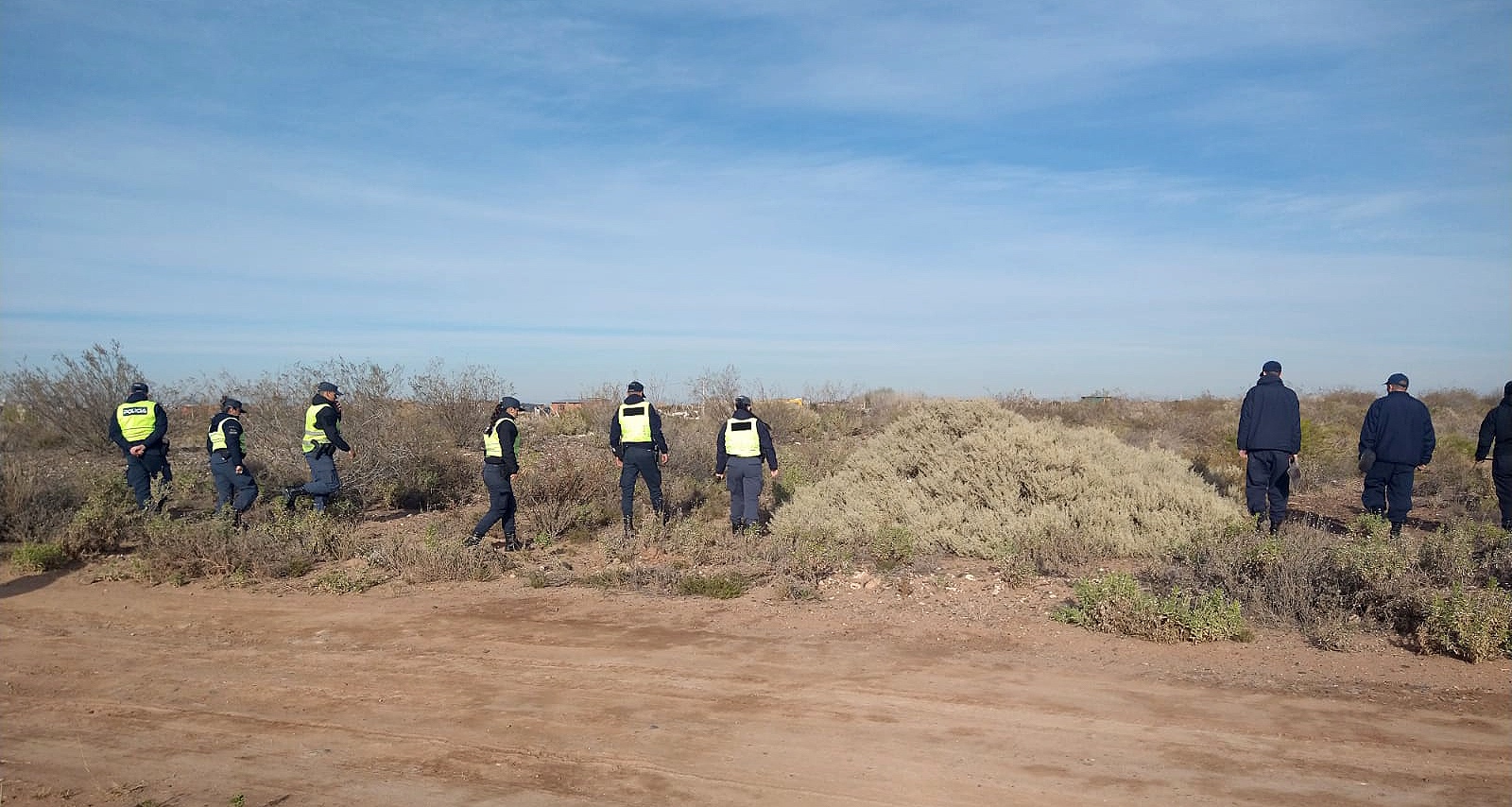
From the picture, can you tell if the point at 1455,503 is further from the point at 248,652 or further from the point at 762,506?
the point at 248,652

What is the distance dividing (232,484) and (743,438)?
6.15 m

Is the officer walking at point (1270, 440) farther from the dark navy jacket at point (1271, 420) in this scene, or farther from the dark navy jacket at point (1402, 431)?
the dark navy jacket at point (1402, 431)

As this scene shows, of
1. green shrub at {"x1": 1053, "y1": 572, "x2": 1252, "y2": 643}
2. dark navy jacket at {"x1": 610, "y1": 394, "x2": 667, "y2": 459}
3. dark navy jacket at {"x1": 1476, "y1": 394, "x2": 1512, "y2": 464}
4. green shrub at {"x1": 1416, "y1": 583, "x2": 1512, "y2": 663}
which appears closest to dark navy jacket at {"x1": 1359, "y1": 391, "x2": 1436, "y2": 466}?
dark navy jacket at {"x1": 1476, "y1": 394, "x2": 1512, "y2": 464}

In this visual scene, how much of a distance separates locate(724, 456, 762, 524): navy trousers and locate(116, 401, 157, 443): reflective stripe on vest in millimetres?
7001

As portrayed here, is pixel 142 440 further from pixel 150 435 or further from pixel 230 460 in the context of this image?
pixel 230 460

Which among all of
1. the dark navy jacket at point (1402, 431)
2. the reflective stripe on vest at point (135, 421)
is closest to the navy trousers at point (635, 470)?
the reflective stripe on vest at point (135, 421)

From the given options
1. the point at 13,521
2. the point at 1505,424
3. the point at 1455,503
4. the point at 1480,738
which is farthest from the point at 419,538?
the point at 1455,503

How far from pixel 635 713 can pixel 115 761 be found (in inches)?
107

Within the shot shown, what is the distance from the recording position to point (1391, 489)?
9.35m

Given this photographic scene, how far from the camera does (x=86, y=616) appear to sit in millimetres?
7750

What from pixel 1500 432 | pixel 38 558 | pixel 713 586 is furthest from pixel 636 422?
pixel 1500 432

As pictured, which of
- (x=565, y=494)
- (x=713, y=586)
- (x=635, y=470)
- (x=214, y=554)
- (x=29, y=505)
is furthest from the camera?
(x=565, y=494)

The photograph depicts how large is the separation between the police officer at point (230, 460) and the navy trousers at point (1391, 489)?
1257cm

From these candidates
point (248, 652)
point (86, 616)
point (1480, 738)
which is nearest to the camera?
point (1480, 738)
